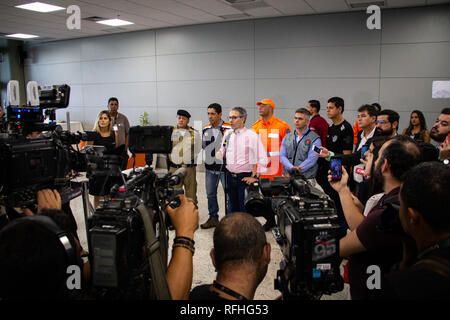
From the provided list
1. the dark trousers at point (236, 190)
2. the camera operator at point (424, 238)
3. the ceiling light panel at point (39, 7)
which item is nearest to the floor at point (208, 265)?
the dark trousers at point (236, 190)

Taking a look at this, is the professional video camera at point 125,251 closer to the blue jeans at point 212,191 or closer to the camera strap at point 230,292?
the camera strap at point 230,292

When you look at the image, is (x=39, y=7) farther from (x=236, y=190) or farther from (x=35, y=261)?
(x=35, y=261)

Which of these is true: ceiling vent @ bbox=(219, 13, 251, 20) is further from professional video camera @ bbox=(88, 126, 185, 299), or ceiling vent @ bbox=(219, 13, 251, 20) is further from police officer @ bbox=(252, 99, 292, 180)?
professional video camera @ bbox=(88, 126, 185, 299)

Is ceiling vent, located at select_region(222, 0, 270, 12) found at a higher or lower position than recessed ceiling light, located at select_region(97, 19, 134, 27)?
lower

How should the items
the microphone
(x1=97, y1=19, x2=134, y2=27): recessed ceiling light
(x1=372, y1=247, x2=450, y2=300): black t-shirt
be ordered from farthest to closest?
(x1=97, y1=19, x2=134, y2=27): recessed ceiling light, the microphone, (x1=372, y1=247, x2=450, y2=300): black t-shirt

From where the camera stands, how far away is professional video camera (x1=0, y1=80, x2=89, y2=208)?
1.66 metres

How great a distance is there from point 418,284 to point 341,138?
3382 millimetres

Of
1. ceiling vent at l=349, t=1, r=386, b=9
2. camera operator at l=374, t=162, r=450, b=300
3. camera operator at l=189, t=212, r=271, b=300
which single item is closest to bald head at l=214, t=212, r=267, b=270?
camera operator at l=189, t=212, r=271, b=300

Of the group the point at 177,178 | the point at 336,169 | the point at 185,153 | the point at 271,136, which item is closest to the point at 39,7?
the point at 185,153

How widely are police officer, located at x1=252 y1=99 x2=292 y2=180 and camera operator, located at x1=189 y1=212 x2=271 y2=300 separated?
111 inches

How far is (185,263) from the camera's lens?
47.3 inches

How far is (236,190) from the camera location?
3668 mm
